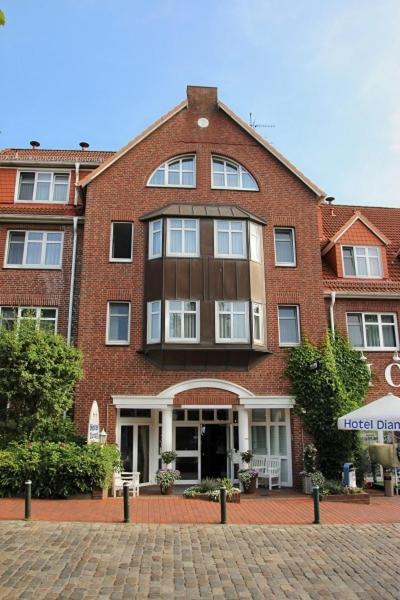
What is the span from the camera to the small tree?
1590 centimetres

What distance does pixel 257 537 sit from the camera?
10.6 m

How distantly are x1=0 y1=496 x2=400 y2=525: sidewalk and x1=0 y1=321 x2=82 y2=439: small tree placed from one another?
111 inches

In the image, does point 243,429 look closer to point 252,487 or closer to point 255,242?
point 252,487

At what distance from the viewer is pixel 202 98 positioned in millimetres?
22031

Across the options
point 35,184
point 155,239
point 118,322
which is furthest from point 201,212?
point 35,184

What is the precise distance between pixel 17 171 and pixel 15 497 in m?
13.3

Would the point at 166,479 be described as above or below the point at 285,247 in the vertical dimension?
below

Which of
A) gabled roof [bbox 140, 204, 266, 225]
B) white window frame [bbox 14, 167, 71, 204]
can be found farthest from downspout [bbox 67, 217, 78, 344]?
gabled roof [bbox 140, 204, 266, 225]

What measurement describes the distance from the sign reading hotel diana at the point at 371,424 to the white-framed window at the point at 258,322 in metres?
4.48

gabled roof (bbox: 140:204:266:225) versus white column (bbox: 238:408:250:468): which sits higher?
gabled roof (bbox: 140:204:266:225)

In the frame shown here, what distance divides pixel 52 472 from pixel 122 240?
29.9 feet

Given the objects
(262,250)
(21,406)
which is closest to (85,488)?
(21,406)

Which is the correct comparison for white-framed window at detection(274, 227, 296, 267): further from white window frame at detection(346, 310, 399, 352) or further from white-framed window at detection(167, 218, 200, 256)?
white-framed window at detection(167, 218, 200, 256)

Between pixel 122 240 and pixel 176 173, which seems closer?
pixel 122 240
